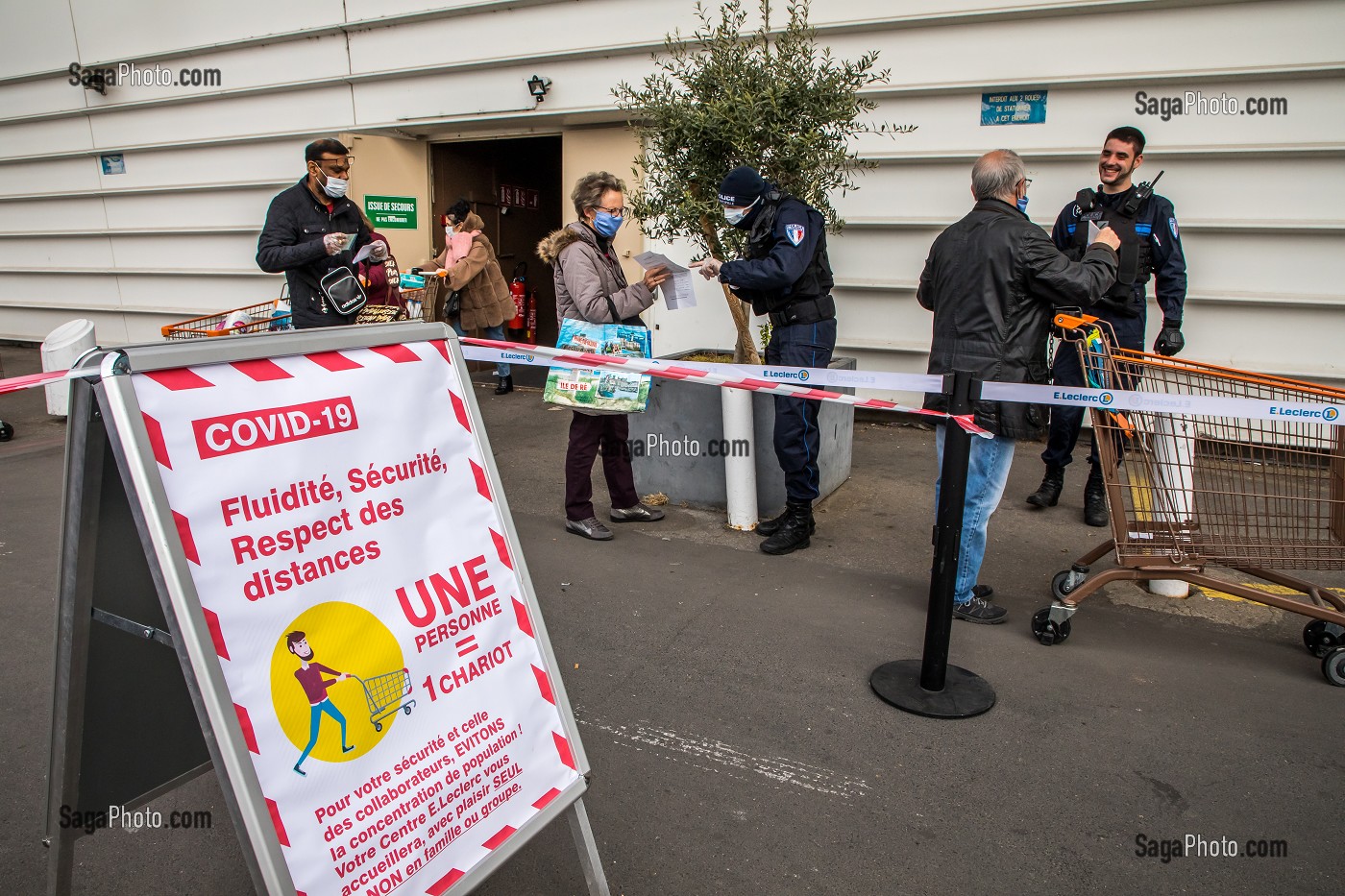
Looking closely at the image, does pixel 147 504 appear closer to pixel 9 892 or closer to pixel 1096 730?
pixel 9 892

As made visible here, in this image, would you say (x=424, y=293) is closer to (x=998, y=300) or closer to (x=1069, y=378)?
(x=1069, y=378)

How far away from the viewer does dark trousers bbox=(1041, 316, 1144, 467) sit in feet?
18.3

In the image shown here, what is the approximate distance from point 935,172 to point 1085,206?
2217 millimetres

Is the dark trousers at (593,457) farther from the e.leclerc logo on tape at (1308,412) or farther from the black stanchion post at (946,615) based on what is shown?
the e.leclerc logo on tape at (1308,412)

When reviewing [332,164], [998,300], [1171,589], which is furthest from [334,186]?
[1171,589]

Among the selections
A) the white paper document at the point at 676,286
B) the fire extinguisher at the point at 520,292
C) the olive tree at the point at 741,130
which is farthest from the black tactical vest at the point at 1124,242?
the fire extinguisher at the point at 520,292

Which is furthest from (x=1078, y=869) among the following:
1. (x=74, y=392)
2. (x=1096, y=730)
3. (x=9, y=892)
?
(x=9, y=892)

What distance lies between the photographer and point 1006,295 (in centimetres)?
390

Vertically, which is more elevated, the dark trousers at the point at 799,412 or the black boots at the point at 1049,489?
the dark trousers at the point at 799,412

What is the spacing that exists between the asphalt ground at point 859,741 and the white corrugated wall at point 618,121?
314 cm

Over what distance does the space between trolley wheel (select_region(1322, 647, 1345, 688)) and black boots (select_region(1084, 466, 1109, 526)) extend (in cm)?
195

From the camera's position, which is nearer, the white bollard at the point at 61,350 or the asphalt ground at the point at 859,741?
the asphalt ground at the point at 859,741

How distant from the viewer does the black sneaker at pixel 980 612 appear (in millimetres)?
4188

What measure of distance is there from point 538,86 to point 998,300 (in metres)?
6.60
